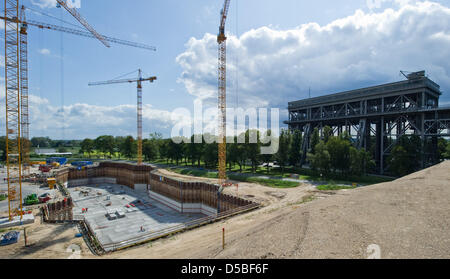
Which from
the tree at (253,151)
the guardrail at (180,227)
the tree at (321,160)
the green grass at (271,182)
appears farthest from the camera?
the tree at (253,151)

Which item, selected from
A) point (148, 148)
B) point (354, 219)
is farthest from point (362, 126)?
point (148, 148)

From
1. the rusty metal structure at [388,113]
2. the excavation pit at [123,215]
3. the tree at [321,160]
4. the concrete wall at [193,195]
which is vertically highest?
the rusty metal structure at [388,113]

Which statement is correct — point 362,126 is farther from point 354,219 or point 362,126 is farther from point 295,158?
point 354,219

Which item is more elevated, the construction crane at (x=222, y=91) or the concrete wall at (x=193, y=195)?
the construction crane at (x=222, y=91)

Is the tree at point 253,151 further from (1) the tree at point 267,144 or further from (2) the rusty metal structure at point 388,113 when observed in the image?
(2) the rusty metal structure at point 388,113

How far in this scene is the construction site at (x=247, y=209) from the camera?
1320 cm

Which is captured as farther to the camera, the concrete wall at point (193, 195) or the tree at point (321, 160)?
the tree at point (321, 160)

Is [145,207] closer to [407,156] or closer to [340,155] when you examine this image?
[340,155]

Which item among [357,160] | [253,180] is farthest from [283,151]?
[357,160]

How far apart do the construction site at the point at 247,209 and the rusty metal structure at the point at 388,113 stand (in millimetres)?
341

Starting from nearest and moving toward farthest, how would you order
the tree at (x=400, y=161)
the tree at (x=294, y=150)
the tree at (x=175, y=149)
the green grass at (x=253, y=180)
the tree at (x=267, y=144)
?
1. the green grass at (x=253, y=180)
2. the tree at (x=400, y=161)
3. the tree at (x=267, y=144)
4. the tree at (x=294, y=150)
5. the tree at (x=175, y=149)

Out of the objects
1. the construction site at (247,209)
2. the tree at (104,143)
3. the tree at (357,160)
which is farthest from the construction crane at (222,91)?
the tree at (104,143)

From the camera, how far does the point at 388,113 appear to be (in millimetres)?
58906
